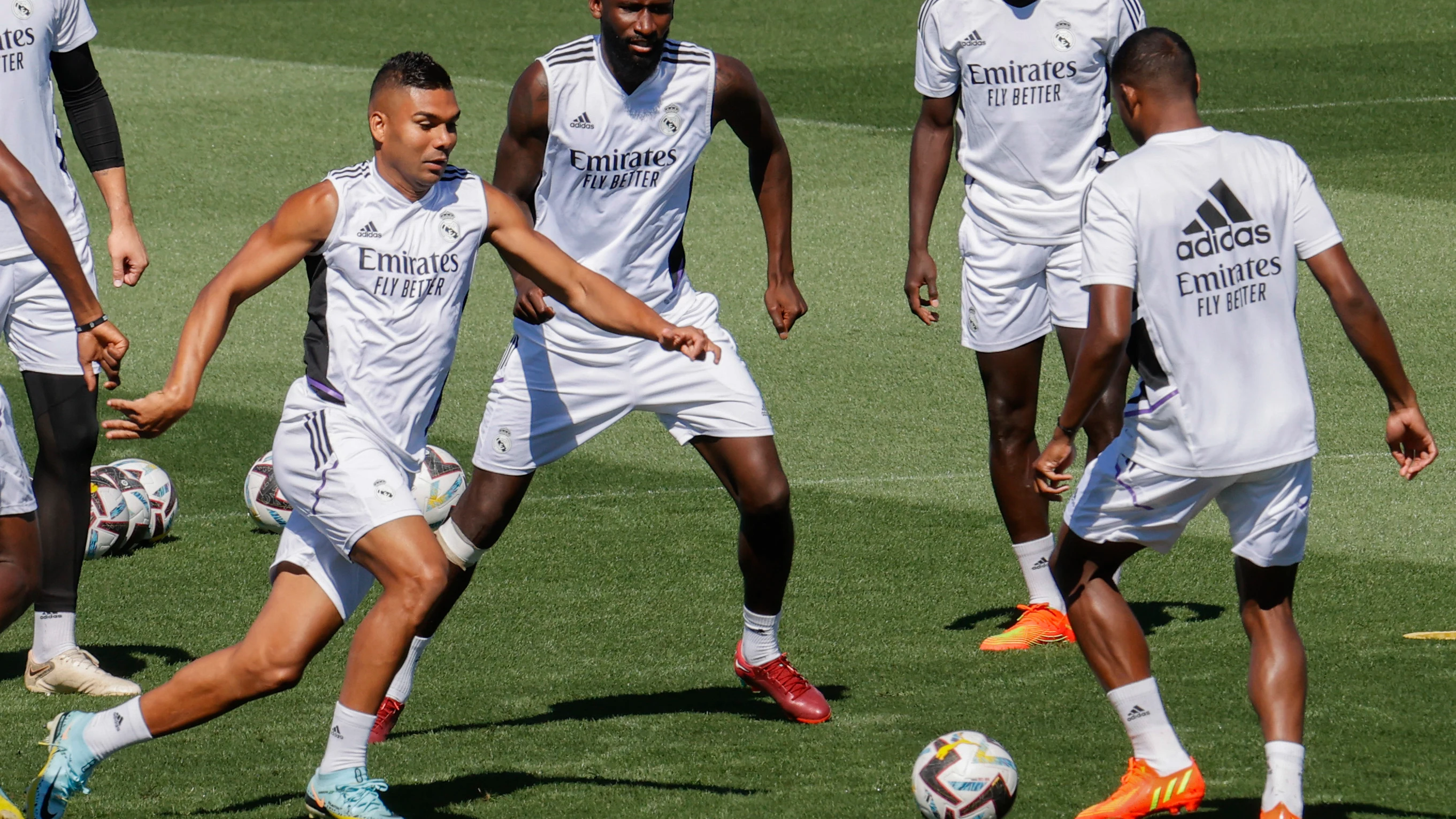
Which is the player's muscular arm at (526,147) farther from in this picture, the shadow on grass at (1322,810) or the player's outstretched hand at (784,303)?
the shadow on grass at (1322,810)

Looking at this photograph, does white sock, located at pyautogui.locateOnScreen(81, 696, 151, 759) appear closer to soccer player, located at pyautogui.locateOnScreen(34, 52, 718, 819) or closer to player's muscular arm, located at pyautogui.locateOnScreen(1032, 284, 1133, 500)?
soccer player, located at pyautogui.locateOnScreen(34, 52, 718, 819)

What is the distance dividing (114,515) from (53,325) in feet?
7.28

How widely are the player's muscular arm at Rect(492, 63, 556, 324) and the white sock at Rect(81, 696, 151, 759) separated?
2.06 metres

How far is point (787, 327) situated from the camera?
729 centimetres

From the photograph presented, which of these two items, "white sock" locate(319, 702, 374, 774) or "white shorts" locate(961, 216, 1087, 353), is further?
"white shorts" locate(961, 216, 1087, 353)

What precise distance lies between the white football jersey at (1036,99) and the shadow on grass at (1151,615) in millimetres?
1570

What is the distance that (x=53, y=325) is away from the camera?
7.21 meters

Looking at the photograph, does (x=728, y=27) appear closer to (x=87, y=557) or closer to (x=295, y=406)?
(x=87, y=557)

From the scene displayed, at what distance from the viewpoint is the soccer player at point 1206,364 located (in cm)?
528

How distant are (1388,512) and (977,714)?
12.1 feet

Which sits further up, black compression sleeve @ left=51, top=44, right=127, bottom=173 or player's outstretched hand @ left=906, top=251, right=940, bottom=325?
black compression sleeve @ left=51, top=44, right=127, bottom=173

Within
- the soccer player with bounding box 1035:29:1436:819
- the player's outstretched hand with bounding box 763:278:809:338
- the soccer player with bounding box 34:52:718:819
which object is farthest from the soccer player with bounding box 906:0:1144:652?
the soccer player with bounding box 34:52:718:819

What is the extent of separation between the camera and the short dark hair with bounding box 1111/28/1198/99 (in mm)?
5410

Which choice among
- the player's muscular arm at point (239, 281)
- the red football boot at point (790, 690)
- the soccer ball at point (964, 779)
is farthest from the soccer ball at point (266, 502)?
the soccer ball at point (964, 779)
